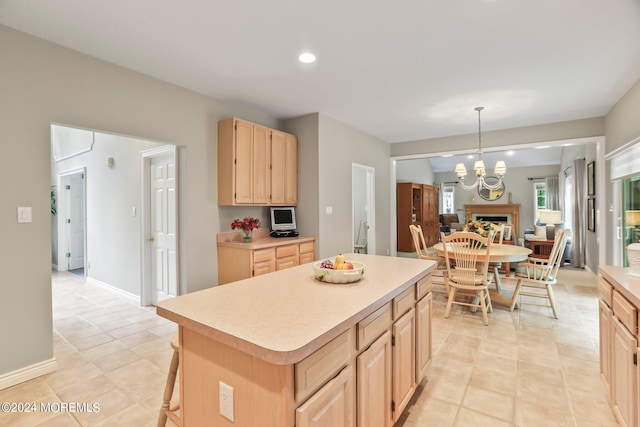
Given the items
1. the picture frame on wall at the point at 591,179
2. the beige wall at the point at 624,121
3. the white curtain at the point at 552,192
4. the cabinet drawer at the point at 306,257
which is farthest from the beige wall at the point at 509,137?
the white curtain at the point at 552,192

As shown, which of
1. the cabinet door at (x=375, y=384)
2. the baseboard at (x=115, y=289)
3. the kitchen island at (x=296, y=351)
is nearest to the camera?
the kitchen island at (x=296, y=351)

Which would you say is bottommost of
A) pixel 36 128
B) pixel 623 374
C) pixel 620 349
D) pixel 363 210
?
pixel 623 374

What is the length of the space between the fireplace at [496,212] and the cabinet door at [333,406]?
1008cm

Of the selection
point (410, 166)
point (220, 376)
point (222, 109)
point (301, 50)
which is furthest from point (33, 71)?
point (410, 166)

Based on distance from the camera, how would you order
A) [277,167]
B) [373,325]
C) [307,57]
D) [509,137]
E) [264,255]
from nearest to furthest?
[373,325]
[307,57]
[264,255]
[277,167]
[509,137]

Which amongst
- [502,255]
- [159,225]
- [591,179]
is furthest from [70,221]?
[591,179]

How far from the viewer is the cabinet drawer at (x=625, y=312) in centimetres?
147

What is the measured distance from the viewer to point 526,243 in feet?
23.2

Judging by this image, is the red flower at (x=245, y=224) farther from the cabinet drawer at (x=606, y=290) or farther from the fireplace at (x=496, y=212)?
the fireplace at (x=496, y=212)

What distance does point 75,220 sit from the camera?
6234mm

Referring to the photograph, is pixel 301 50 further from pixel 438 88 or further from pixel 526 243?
pixel 526 243

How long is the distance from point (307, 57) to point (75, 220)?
6.20 m

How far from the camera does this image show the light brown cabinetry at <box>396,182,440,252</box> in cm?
827

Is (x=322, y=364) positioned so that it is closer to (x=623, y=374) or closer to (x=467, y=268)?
(x=623, y=374)
